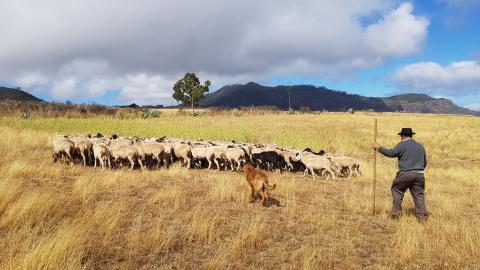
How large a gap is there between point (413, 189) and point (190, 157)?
9.97 m

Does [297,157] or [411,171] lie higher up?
[411,171]

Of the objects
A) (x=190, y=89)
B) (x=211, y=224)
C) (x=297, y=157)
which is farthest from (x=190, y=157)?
(x=190, y=89)

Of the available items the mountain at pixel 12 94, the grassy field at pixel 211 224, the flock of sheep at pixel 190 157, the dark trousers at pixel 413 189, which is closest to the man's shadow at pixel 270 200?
the grassy field at pixel 211 224

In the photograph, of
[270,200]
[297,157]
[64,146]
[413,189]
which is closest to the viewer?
[413,189]

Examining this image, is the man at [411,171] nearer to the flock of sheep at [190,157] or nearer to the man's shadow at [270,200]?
the man's shadow at [270,200]

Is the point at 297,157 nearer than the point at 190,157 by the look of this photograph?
No

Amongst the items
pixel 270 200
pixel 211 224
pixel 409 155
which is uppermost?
pixel 409 155

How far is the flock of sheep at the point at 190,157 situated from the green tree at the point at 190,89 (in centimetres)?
6273

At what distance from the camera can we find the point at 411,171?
10547 mm

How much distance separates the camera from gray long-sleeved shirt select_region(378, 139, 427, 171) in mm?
10555

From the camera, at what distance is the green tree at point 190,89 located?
81.2 metres

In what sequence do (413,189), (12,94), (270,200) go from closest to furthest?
(413,189), (270,200), (12,94)

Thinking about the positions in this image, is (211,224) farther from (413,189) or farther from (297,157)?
(297,157)

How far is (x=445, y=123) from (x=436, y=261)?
48.4 metres
